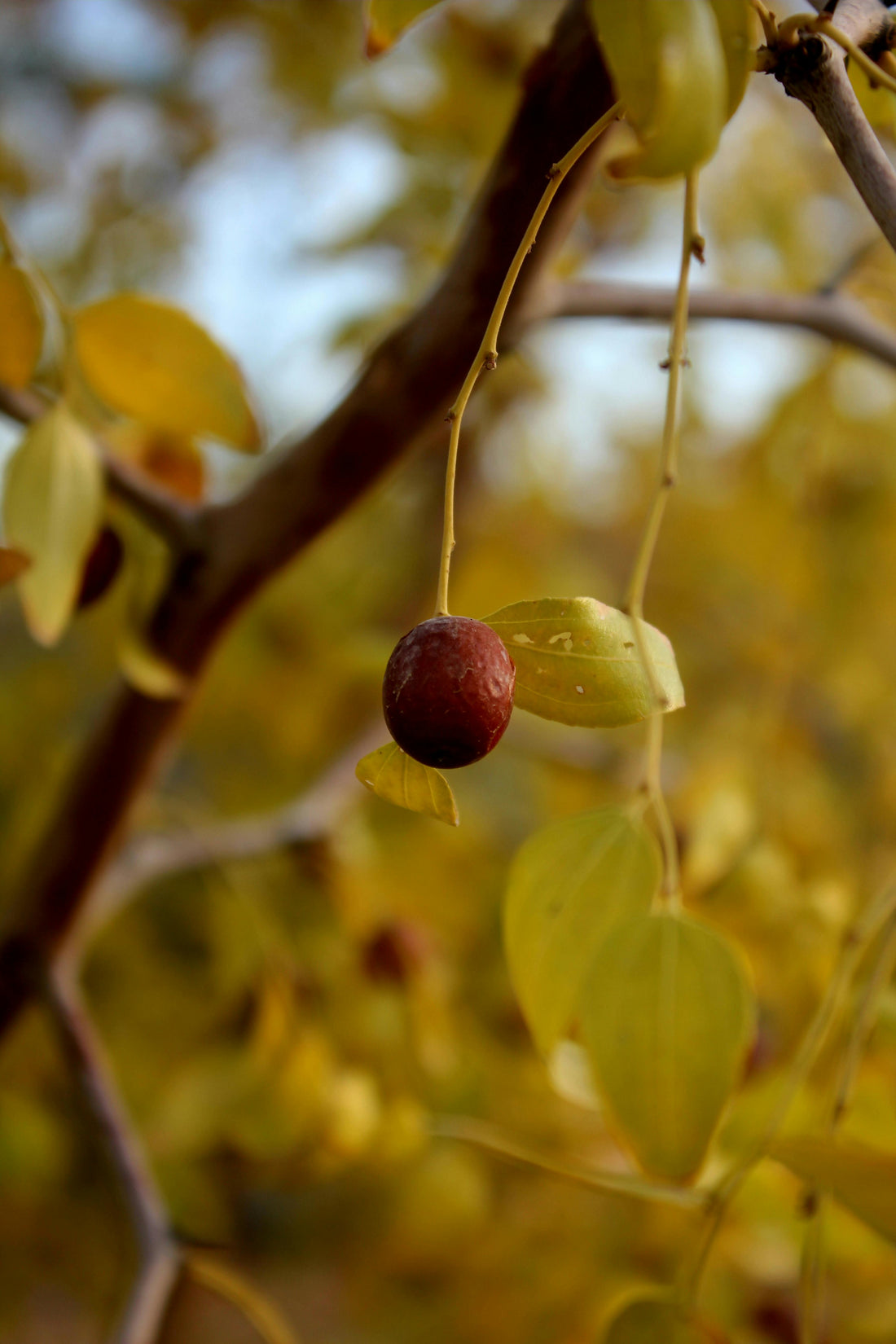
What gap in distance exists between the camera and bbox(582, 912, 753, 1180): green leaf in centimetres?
27

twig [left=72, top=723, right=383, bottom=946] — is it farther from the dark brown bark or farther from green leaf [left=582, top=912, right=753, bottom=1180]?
green leaf [left=582, top=912, right=753, bottom=1180]

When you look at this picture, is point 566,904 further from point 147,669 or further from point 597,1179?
point 147,669

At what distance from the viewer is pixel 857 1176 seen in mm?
228

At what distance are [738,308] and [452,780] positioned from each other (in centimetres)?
58

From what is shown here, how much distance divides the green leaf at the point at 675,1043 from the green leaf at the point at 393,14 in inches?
8.0

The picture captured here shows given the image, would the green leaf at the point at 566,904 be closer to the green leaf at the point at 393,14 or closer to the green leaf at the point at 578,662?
Answer: the green leaf at the point at 578,662

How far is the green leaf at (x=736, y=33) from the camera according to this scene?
0.56 ft

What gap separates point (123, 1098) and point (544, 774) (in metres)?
0.47

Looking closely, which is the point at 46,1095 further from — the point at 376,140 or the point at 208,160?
the point at 208,160

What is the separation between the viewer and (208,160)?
122cm

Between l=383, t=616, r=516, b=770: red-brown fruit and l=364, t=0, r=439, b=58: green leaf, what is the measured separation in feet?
0.35

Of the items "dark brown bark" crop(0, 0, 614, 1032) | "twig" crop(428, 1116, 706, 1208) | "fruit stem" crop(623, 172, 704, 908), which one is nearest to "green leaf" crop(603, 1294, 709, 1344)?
"twig" crop(428, 1116, 706, 1208)

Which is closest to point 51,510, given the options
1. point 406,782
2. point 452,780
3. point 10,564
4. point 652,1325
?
point 10,564

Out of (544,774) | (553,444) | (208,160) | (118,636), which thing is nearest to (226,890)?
(118,636)
